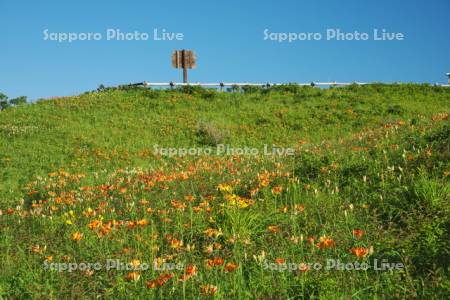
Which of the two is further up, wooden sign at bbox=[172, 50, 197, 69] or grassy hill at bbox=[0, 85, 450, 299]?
wooden sign at bbox=[172, 50, 197, 69]

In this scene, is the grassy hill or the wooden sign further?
the wooden sign

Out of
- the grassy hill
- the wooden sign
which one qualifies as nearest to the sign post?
the wooden sign

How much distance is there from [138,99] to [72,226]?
867 inches

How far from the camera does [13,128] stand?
2375cm

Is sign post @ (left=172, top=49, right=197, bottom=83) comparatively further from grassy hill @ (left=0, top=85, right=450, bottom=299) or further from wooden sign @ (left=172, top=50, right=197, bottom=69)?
grassy hill @ (left=0, top=85, right=450, bottom=299)

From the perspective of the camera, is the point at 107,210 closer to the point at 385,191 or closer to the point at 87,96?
the point at 385,191

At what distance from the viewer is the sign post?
36625 mm

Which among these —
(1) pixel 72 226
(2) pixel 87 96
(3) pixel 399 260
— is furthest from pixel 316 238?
Answer: (2) pixel 87 96

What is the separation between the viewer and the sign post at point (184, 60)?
3662cm

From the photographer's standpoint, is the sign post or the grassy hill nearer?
the grassy hill

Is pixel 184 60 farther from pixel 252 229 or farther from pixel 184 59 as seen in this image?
pixel 252 229

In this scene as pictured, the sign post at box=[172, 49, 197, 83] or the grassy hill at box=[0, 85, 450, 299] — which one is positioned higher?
the sign post at box=[172, 49, 197, 83]

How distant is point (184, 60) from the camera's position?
36.8 metres

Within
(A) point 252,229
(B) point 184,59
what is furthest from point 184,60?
(A) point 252,229
